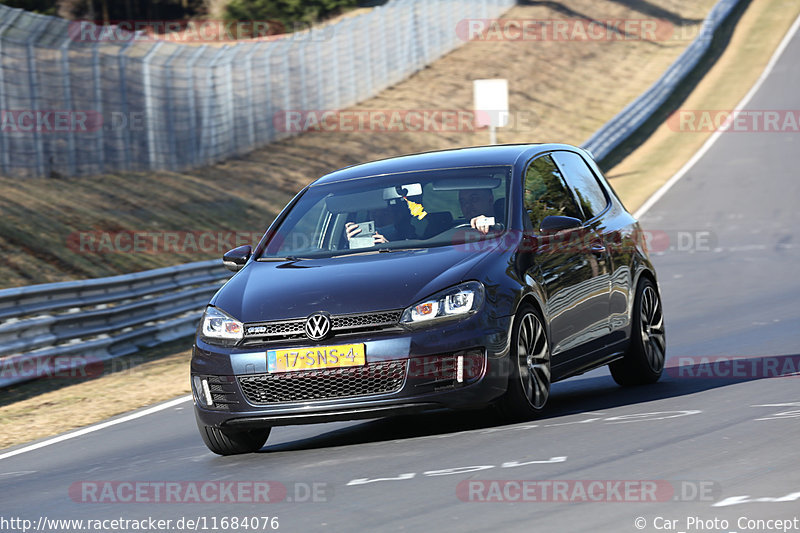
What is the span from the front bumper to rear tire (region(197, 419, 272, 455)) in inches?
16.6

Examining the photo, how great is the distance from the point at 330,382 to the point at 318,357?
16cm

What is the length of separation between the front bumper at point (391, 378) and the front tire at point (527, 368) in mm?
111

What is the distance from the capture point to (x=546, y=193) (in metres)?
9.27

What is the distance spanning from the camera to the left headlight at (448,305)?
7.63m

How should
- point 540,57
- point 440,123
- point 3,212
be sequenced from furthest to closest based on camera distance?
point 540,57 → point 440,123 → point 3,212

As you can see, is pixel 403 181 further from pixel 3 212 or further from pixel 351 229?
pixel 3 212

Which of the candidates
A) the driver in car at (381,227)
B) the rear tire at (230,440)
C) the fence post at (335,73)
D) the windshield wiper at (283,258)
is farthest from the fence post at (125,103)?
the rear tire at (230,440)

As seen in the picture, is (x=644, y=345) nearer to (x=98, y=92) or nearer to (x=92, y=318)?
(x=92, y=318)

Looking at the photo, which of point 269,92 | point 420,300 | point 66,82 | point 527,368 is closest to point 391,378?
point 420,300

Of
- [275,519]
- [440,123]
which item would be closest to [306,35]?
[440,123]

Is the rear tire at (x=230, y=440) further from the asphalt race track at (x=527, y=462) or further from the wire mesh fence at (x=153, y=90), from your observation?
the wire mesh fence at (x=153, y=90)

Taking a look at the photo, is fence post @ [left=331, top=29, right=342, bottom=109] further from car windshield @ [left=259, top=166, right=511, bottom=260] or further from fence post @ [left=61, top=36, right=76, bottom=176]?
car windshield @ [left=259, top=166, right=511, bottom=260]

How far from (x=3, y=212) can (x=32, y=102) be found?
120 inches

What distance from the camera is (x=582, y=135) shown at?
4275cm
